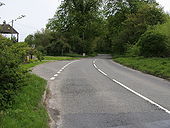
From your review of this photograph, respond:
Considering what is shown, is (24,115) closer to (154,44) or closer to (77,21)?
(154,44)

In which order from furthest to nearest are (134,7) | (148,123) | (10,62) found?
(134,7)
(148,123)
(10,62)

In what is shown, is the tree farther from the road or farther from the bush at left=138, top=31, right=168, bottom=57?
the road

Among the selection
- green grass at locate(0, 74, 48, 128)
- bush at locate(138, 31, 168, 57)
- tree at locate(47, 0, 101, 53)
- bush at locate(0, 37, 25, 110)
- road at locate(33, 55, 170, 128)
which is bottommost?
road at locate(33, 55, 170, 128)

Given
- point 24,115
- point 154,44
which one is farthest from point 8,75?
point 154,44

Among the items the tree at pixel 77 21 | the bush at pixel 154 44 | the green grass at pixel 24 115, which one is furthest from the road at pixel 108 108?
the tree at pixel 77 21

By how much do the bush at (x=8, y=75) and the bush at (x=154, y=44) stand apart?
24.2 meters

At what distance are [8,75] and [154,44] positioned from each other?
2563 centimetres

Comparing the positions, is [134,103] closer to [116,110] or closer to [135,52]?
[116,110]

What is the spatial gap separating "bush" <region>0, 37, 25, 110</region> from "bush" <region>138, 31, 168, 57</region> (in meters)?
24.2

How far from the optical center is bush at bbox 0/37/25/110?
536 cm

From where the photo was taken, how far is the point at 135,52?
123ft

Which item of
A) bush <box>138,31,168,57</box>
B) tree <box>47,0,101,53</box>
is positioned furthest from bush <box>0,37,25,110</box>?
tree <box>47,0,101,53</box>

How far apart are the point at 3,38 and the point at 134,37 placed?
131ft

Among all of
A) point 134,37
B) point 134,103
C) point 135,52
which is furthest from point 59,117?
point 134,37
